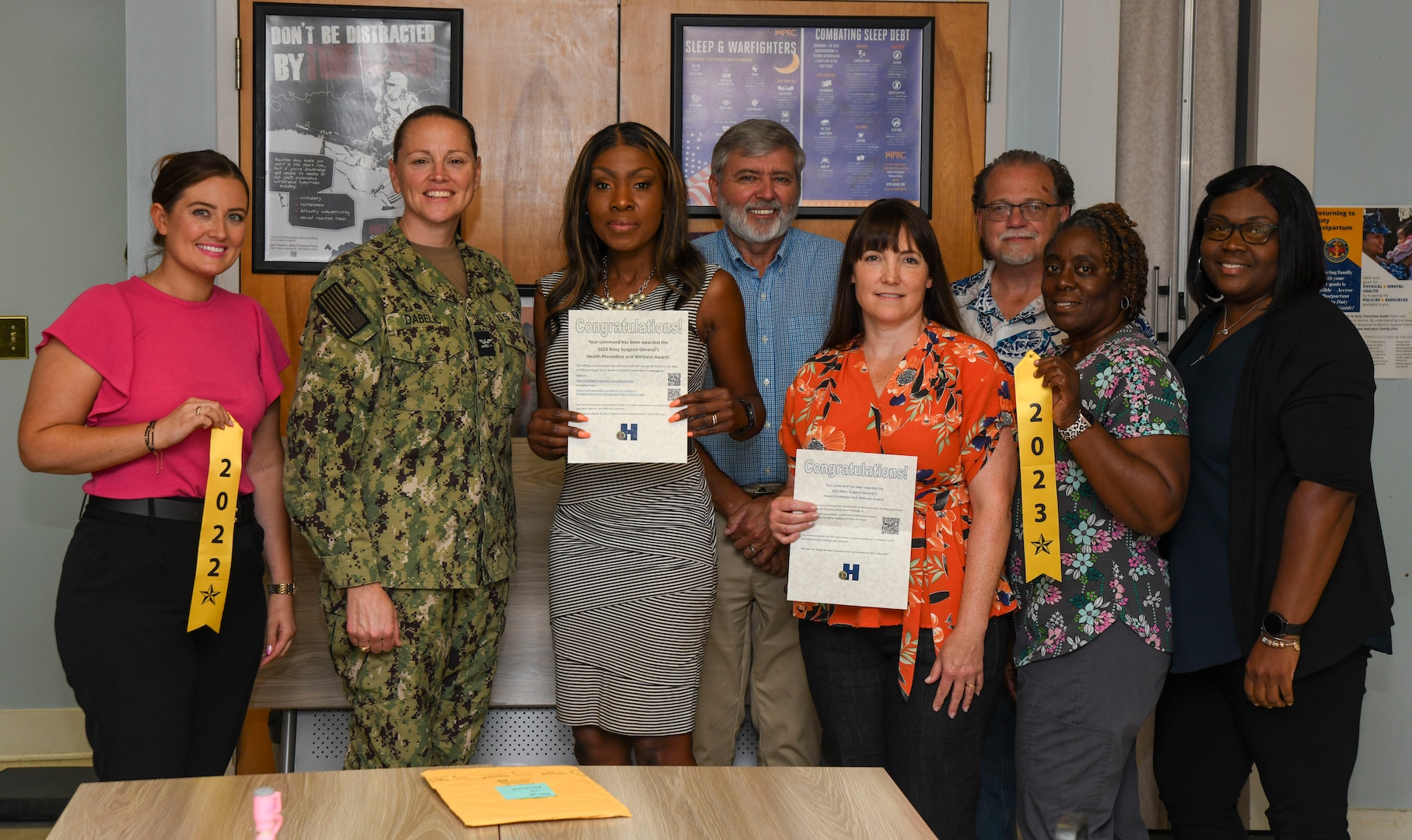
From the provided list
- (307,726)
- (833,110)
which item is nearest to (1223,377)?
(833,110)

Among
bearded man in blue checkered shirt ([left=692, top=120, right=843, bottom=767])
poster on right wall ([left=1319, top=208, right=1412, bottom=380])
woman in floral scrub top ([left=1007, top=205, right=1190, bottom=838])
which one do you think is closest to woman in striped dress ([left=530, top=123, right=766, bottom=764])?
bearded man in blue checkered shirt ([left=692, top=120, right=843, bottom=767])

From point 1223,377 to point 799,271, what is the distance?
1.18 meters

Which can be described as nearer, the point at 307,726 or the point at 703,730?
the point at 703,730

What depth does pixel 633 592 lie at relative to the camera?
2.53 m

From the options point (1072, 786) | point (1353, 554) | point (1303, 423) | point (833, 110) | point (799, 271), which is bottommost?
point (1072, 786)

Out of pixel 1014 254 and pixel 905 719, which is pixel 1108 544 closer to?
pixel 905 719

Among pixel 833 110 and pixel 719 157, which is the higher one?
pixel 833 110

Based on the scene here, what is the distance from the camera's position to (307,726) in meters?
3.37

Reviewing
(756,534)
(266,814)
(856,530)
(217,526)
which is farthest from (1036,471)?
(217,526)

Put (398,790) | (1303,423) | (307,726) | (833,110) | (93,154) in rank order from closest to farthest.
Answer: (398,790) → (1303,423) → (307,726) → (833,110) → (93,154)

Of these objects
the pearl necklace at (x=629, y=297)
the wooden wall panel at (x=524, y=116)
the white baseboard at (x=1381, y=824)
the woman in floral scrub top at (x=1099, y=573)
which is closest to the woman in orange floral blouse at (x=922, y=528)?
the woman in floral scrub top at (x=1099, y=573)

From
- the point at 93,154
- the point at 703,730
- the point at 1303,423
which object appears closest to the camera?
the point at 1303,423

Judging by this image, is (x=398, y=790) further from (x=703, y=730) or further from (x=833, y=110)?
(x=833, y=110)

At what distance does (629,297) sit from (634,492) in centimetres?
48
